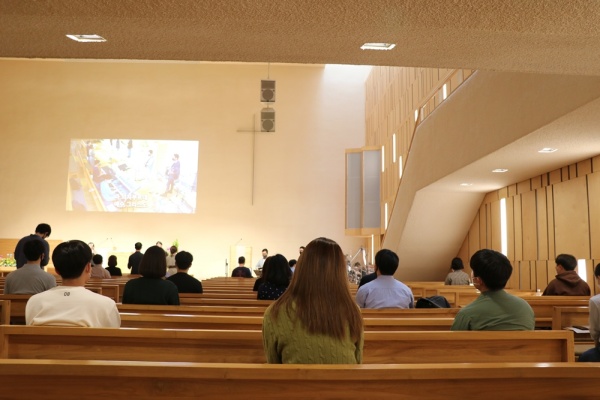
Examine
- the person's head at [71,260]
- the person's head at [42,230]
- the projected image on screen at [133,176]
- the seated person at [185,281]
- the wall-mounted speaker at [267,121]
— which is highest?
the wall-mounted speaker at [267,121]

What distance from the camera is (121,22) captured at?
10.6ft

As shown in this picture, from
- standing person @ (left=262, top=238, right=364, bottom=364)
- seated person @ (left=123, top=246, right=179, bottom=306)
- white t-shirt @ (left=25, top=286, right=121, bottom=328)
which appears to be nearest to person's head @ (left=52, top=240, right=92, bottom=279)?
white t-shirt @ (left=25, top=286, right=121, bottom=328)

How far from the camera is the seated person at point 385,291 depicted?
427 centimetres

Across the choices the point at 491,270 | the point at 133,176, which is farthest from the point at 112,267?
the point at 491,270

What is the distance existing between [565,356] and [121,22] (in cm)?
274

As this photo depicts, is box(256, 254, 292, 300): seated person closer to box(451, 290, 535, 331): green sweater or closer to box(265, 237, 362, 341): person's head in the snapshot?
box(451, 290, 535, 331): green sweater

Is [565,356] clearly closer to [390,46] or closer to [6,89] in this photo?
[390,46]

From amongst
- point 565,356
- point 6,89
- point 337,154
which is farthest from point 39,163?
point 565,356

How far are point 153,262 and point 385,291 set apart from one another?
1.64 meters

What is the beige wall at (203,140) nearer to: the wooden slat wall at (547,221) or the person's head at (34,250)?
the wooden slat wall at (547,221)

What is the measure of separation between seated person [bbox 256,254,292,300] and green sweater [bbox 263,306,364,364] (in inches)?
98.3

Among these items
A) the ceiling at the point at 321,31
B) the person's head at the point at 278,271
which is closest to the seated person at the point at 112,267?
the person's head at the point at 278,271

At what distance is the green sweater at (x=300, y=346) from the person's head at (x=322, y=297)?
0.02 m

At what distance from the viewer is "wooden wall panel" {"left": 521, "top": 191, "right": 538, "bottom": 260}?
9492 mm
